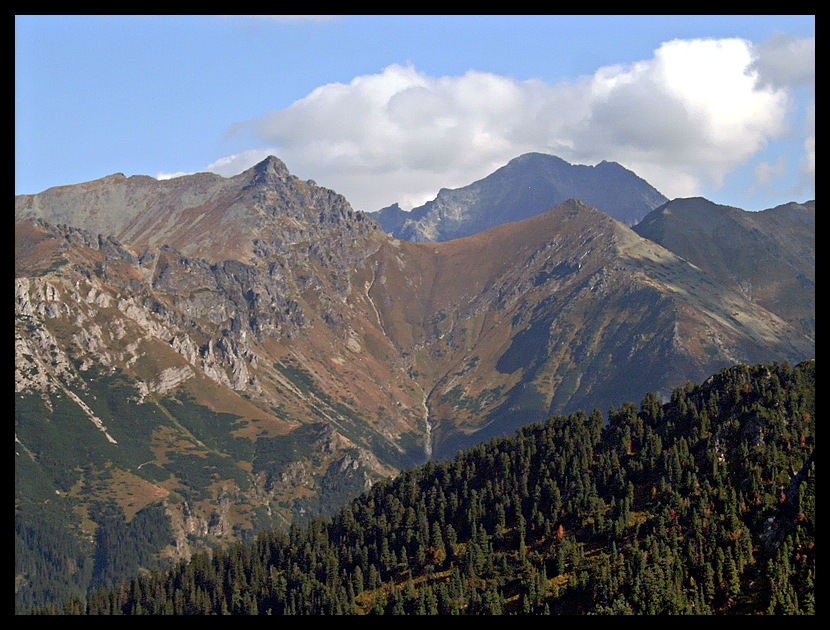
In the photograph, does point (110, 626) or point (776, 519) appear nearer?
point (110, 626)

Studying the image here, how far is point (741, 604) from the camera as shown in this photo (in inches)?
6747
